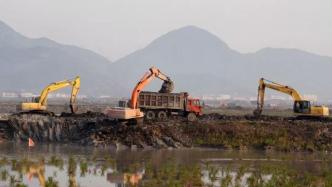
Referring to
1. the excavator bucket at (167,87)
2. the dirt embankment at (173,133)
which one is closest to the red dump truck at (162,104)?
the excavator bucket at (167,87)

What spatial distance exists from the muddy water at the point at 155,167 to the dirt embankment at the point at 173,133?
253 centimetres

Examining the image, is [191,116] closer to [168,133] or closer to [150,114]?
[150,114]

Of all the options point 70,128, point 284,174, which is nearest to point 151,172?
point 284,174

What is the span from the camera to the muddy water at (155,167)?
3250 cm

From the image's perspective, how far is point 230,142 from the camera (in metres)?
52.9

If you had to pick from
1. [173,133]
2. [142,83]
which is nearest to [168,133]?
[173,133]

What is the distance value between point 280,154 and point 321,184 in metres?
16.0

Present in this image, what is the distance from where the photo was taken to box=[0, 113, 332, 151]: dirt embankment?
51.7 m

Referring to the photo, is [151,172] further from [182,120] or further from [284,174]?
[182,120]

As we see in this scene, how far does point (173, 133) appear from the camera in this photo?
5291 centimetres

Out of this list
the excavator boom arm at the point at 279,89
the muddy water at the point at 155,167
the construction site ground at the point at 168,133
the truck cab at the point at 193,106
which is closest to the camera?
the muddy water at the point at 155,167

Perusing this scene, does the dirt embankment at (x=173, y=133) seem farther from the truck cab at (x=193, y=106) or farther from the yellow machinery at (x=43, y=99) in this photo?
the truck cab at (x=193, y=106)

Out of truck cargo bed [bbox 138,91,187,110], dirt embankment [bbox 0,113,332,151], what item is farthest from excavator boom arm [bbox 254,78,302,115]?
truck cargo bed [bbox 138,91,187,110]

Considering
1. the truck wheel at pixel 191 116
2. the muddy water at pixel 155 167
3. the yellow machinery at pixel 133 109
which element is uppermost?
the yellow machinery at pixel 133 109
